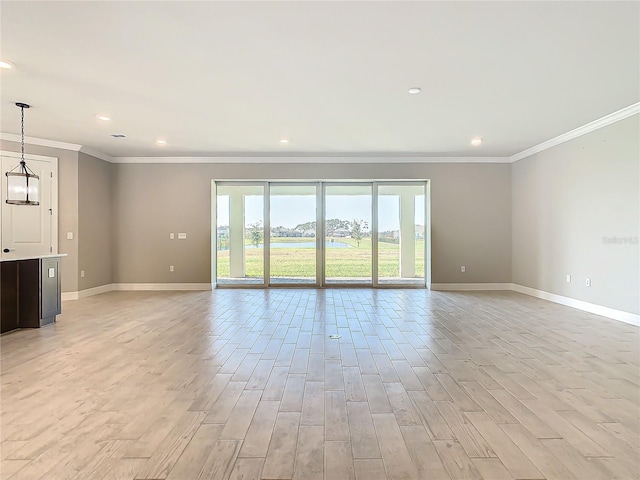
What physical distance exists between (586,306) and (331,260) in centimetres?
465

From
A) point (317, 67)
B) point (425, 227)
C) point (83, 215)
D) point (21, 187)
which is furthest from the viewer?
point (425, 227)

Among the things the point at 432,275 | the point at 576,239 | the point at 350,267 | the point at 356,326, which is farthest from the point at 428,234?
the point at 356,326

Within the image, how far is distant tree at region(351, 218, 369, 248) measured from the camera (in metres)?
7.96

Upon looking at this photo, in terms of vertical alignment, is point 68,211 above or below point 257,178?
below

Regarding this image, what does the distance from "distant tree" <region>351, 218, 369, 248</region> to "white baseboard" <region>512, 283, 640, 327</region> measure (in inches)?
135

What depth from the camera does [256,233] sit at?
26.1ft

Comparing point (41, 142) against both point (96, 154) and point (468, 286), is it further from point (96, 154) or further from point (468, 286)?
point (468, 286)

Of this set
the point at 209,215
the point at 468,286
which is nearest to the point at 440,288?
the point at 468,286

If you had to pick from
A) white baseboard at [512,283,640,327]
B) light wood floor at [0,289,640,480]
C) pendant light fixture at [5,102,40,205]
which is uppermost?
pendant light fixture at [5,102,40,205]

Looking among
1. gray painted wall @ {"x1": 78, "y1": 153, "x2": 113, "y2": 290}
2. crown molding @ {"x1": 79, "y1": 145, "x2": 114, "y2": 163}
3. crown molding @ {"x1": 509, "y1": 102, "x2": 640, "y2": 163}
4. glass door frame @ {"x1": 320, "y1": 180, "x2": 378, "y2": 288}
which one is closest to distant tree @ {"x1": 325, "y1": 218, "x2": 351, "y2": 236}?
glass door frame @ {"x1": 320, "y1": 180, "x2": 378, "y2": 288}

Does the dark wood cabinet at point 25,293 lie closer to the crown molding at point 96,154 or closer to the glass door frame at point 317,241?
the crown molding at point 96,154

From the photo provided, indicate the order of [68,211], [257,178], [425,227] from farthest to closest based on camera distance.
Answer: [425,227] → [257,178] → [68,211]

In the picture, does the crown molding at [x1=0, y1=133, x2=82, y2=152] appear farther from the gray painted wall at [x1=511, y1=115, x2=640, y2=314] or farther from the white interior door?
the gray painted wall at [x1=511, y1=115, x2=640, y2=314]

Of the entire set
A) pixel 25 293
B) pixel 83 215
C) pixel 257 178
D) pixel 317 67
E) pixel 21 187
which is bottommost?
pixel 25 293
